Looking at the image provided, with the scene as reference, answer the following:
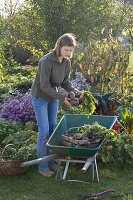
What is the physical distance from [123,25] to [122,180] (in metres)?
6.71

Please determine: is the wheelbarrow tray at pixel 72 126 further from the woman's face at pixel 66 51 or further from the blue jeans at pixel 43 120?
the woman's face at pixel 66 51

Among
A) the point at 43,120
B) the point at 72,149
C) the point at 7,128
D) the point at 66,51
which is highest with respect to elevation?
the point at 66,51

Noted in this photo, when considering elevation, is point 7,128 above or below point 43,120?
below

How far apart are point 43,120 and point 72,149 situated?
1.96 feet

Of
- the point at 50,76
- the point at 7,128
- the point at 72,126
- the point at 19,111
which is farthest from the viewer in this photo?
the point at 19,111

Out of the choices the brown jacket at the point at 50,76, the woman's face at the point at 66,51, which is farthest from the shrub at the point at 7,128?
the woman's face at the point at 66,51

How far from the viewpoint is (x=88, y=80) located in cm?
895

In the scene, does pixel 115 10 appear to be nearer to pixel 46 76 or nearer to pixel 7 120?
pixel 7 120

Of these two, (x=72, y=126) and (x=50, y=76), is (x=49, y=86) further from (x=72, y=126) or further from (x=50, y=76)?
(x=72, y=126)

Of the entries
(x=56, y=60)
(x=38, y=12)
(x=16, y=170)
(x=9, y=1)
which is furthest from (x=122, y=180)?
(x=9, y=1)

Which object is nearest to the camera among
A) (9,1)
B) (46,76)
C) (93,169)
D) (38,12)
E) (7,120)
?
(46,76)

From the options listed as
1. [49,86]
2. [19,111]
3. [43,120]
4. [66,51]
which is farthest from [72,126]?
[19,111]

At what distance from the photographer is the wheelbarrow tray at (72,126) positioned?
16.3 ft

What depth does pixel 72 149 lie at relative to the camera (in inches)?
196
